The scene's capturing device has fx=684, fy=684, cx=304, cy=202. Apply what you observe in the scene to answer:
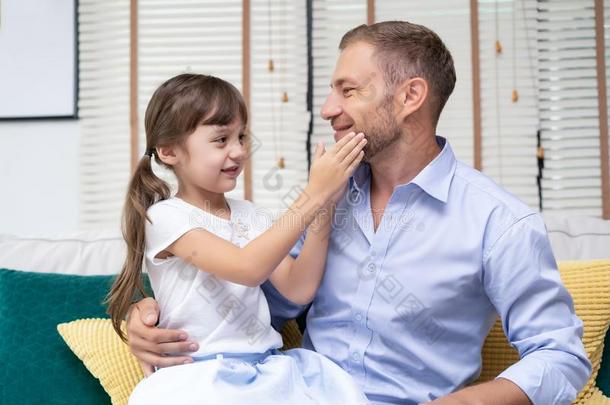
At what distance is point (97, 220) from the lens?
127 inches

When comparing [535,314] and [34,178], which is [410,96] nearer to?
[535,314]

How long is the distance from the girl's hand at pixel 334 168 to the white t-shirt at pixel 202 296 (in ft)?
0.73

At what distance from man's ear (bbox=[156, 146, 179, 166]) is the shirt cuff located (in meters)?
0.79

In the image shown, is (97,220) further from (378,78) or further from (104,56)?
(378,78)

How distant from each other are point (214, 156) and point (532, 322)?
695mm

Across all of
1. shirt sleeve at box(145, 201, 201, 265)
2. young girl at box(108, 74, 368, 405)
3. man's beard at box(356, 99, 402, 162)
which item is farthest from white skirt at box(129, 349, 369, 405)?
man's beard at box(356, 99, 402, 162)

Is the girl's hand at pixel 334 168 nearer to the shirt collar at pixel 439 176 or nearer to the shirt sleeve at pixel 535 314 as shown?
the shirt collar at pixel 439 176

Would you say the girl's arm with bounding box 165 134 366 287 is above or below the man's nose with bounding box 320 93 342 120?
→ below

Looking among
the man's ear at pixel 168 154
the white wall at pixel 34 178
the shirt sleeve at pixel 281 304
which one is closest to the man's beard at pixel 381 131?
the shirt sleeve at pixel 281 304

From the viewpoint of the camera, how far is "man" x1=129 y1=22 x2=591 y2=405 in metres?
1.28

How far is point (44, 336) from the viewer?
1604 millimetres

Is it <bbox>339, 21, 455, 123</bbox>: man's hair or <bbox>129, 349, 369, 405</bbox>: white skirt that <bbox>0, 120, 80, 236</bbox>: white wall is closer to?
<bbox>339, 21, 455, 123</bbox>: man's hair

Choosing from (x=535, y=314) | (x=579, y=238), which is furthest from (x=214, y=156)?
(x=579, y=238)

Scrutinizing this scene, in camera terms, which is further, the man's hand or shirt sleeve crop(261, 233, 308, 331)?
shirt sleeve crop(261, 233, 308, 331)
